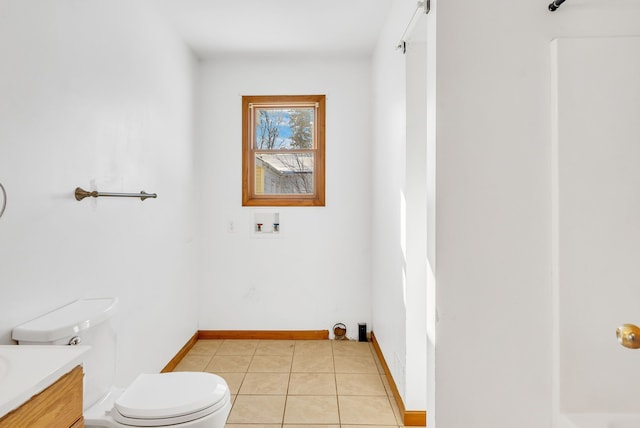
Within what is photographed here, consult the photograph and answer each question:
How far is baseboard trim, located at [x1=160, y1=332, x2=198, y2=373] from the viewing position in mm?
2629

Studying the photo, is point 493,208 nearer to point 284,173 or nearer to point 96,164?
point 96,164

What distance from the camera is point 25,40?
4.32 ft

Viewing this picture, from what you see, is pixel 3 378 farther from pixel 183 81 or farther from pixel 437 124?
pixel 183 81

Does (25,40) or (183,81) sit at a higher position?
(183,81)

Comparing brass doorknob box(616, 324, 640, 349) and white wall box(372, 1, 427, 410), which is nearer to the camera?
brass doorknob box(616, 324, 640, 349)

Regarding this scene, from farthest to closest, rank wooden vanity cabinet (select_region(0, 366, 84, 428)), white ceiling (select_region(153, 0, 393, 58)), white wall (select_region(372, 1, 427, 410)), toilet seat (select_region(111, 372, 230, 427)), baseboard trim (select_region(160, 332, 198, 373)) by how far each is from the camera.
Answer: baseboard trim (select_region(160, 332, 198, 373))
white ceiling (select_region(153, 0, 393, 58))
white wall (select_region(372, 1, 427, 410))
toilet seat (select_region(111, 372, 230, 427))
wooden vanity cabinet (select_region(0, 366, 84, 428))

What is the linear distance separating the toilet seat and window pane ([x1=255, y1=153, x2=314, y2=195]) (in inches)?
78.3

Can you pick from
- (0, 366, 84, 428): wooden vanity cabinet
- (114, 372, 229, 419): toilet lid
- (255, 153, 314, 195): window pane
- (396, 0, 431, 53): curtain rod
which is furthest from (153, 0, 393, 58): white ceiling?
(0, 366, 84, 428): wooden vanity cabinet

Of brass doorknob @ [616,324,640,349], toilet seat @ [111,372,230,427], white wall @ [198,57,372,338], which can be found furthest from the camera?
white wall @ [198,57,372,338]

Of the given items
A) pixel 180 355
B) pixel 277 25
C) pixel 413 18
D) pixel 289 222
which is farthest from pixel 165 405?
Answer: pixel 277 25

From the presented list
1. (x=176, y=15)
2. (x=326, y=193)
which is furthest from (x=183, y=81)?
(x=326, y=193)

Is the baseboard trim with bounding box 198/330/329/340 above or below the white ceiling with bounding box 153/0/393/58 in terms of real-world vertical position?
below

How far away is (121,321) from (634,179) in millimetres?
2272

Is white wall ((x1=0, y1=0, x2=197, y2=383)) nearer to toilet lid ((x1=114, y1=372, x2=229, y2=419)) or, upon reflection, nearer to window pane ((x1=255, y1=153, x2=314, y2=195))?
toilet lid ((x1=114, y1=372, x2=229, y2=419))
